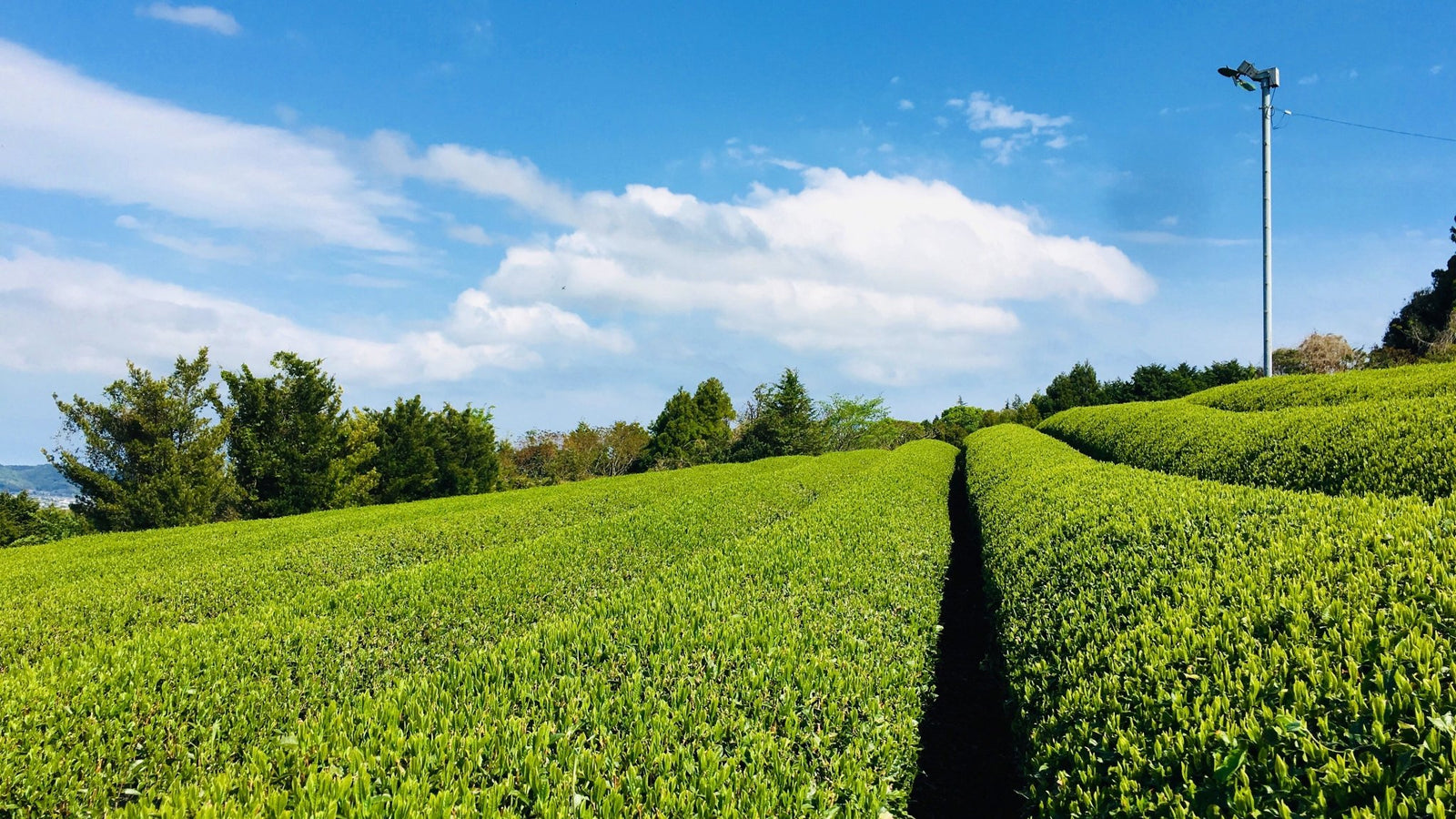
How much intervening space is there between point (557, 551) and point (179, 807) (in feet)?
21.9

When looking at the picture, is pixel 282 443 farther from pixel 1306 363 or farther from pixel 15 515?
pixel 1306 363

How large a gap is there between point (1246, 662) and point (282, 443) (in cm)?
3118

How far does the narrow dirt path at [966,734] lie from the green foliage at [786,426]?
2871cm

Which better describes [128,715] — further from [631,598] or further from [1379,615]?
[1379,615]

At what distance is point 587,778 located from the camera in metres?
3.02

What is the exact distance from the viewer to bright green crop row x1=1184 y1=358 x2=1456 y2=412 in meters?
10.1

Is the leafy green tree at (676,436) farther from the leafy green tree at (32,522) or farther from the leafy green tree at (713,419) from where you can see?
the leafy green tree at (32,522)

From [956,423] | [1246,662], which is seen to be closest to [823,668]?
[1246,662]

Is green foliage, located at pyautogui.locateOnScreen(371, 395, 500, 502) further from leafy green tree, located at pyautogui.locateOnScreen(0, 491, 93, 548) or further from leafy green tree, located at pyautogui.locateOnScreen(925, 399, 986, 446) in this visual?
leafy green tree, located at pyautogui.locateOnScreen(925, 399, 986, 446)

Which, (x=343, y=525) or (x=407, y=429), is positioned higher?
(x=407, y=429)

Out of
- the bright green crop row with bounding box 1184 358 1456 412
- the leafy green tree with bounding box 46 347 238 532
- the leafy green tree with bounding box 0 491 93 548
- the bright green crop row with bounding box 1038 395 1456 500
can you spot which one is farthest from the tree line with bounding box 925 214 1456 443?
the leafy green tree with bounding box 0 491 93 548

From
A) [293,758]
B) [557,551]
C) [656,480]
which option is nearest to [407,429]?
[656,480]

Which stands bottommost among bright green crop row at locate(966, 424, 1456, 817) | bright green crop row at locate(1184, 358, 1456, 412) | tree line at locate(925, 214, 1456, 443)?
bright green crop row at locate(966, 424, 1456, 817)

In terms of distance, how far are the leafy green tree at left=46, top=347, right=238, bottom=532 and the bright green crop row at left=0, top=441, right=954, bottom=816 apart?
940 inches
